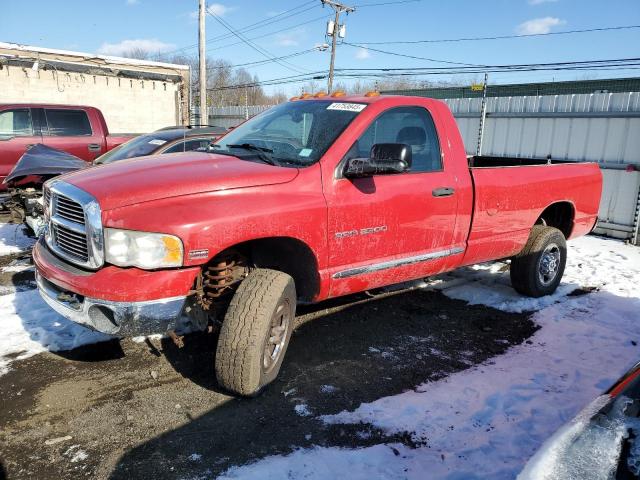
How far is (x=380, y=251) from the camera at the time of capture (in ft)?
12.7

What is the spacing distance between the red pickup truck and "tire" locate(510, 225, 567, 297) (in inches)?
331

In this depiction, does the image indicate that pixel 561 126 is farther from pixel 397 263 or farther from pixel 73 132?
pixel 73 132

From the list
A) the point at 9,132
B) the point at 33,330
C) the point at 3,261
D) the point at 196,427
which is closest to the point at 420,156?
the point at 196,427

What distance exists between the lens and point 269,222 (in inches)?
126

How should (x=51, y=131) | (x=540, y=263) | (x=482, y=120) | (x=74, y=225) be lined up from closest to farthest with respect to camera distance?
(x=74, y=225)
(x=540, y=263)
(x=51, y=131)
(x=482, y=120)

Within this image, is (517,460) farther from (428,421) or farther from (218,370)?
(218,370)

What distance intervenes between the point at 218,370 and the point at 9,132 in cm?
916

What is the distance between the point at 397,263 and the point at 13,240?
623cm

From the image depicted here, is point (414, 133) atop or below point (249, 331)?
atop

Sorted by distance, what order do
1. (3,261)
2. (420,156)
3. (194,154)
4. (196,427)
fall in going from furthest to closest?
1. (3,261)
2. (420,156)
3. (194,154)
4. (196,427)

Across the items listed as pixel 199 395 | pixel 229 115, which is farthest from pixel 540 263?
pixel 229 115

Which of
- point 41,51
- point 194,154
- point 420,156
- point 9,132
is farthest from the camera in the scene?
point 41,51

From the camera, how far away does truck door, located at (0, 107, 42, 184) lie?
982 centimetres

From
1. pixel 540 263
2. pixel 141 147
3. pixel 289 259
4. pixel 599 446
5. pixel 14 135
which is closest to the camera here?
pixel 599 446
